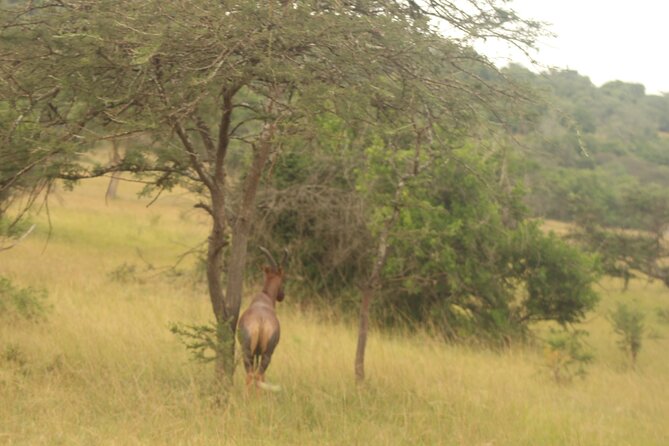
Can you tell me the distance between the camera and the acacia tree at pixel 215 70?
545cm

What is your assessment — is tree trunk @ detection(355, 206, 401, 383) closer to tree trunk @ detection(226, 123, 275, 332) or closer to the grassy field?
the grassy field

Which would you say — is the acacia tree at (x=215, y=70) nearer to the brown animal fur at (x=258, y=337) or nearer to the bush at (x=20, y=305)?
the brown animal fur at (x=258, y=337)

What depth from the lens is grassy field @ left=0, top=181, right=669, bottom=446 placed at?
5934 mm

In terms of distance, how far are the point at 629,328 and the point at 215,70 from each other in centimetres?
1336

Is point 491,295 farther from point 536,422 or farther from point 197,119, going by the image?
point 197,119

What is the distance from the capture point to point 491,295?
1423 centimetres

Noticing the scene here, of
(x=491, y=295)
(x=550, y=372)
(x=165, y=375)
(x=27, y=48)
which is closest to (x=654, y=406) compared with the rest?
(x=550, y=372)

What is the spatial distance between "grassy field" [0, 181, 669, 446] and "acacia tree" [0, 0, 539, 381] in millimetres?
810

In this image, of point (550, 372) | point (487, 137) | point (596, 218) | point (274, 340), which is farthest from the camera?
point (596, 218)

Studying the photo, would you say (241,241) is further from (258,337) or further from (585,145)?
(585,145)

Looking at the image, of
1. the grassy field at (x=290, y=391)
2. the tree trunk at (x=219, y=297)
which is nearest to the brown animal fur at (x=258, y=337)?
the tree trunk at (x=219, y=297)

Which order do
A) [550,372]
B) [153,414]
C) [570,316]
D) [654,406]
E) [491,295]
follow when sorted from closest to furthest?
[153,414], [654,406], [550,372], [491,295], [570,316]

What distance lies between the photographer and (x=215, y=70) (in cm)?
504

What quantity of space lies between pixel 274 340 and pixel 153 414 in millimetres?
1132
